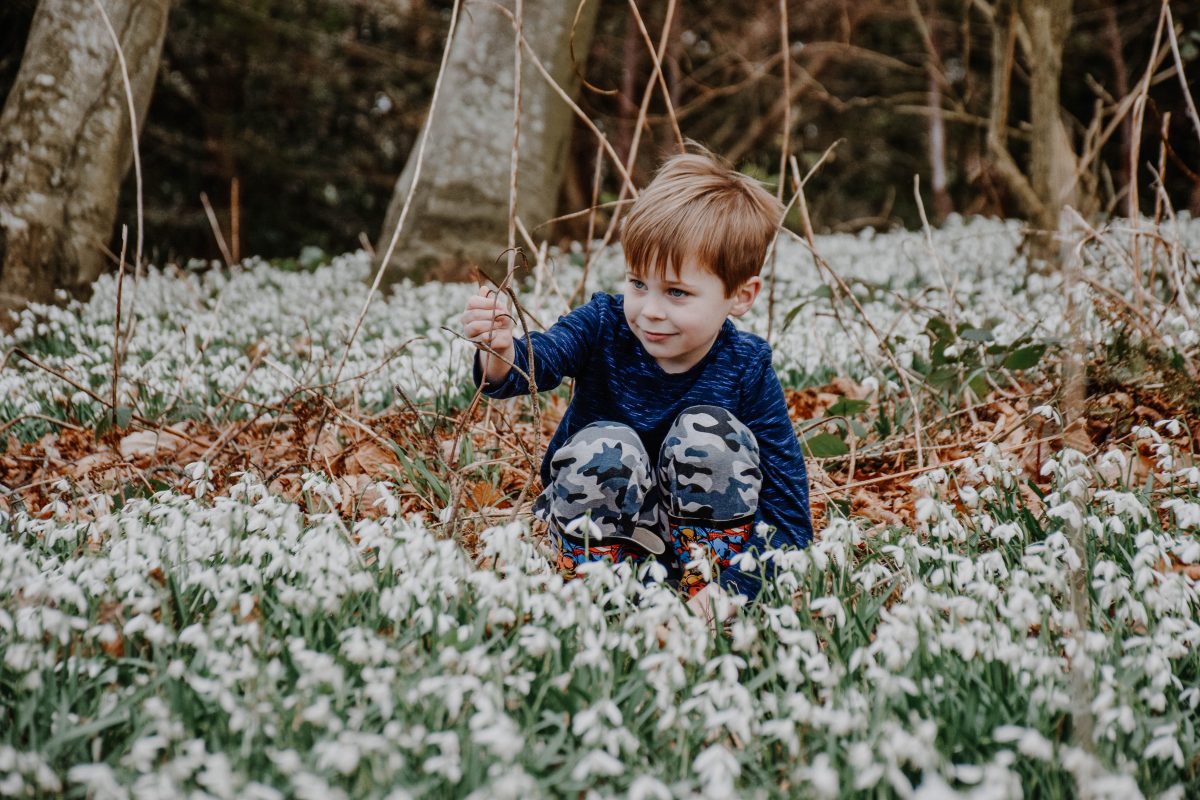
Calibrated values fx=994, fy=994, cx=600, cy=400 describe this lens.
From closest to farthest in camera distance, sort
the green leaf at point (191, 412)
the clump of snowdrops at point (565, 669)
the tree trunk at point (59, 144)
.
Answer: the clump of snowdrops at point (565, 669)
the green leaf at point (191, 412)
the tree trunk at point (59, 144)

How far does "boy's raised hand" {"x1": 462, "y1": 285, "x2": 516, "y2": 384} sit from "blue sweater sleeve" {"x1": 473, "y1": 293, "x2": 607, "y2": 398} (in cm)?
2

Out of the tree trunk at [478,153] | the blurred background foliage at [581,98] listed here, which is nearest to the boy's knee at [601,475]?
the tree trunk at [478,153]

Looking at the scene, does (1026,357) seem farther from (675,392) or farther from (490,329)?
(490,329)

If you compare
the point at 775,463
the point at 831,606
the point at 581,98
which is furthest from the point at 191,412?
the point at 581,98

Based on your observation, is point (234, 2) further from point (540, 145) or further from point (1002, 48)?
point (1002, 48)

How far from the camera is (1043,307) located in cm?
469

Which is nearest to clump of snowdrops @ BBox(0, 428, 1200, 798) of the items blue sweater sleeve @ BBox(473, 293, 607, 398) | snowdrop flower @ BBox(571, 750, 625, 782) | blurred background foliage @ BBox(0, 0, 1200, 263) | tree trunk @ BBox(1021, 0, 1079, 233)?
snowdrop flower @ BBox(571, 750, 625, 782)

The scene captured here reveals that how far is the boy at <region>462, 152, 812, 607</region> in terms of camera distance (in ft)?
7.45

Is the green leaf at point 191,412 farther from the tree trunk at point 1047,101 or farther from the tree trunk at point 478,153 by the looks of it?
the tree trunk at point 1047,101

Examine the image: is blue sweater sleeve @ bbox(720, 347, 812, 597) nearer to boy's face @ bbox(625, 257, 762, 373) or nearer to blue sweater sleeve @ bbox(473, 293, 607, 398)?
boy's face @ bbox(625, 257, 762, 373)

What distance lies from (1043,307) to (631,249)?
312cm

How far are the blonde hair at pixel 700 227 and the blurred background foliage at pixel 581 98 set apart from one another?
668 cm

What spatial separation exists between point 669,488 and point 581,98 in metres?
8.89

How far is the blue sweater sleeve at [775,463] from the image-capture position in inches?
95.5
